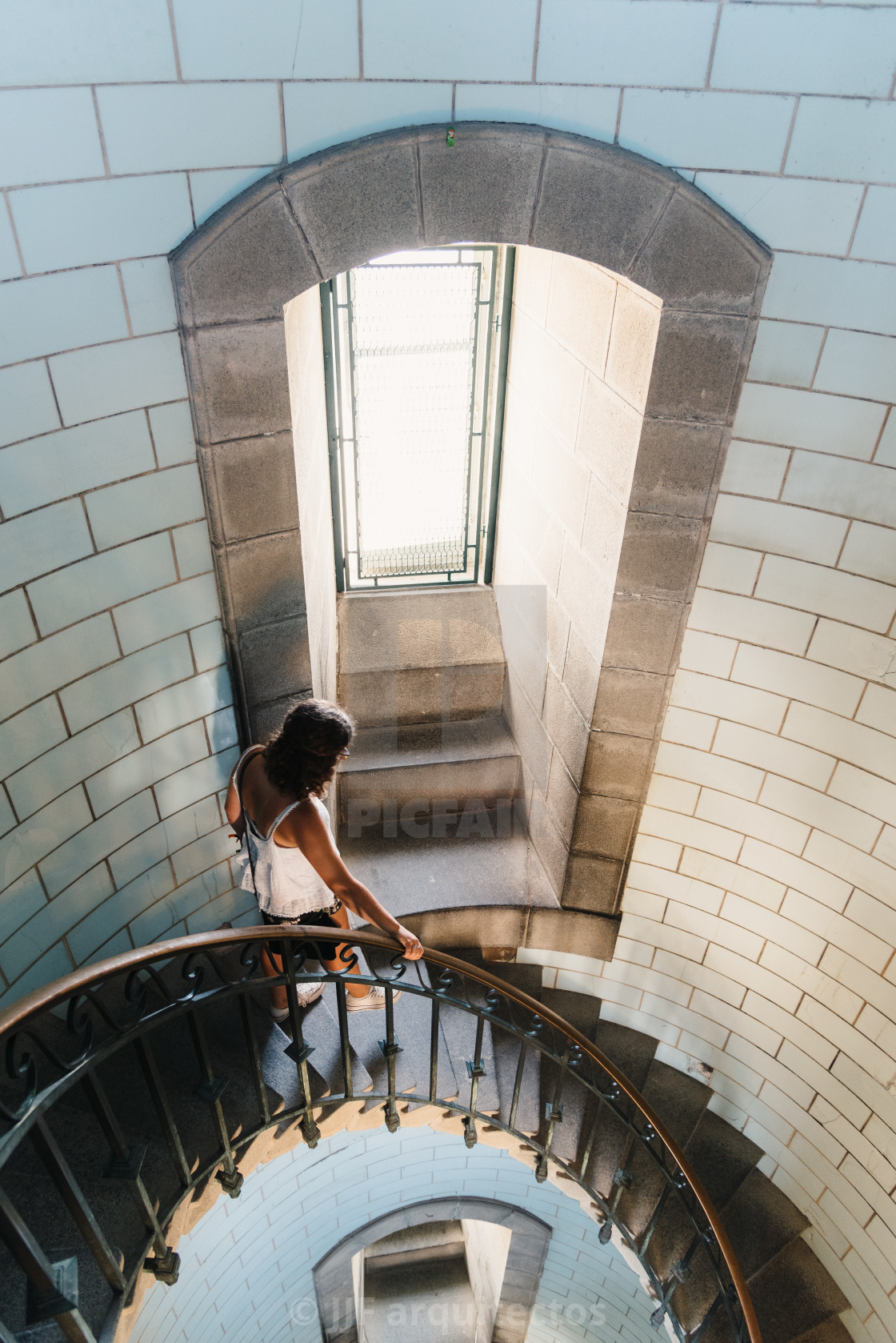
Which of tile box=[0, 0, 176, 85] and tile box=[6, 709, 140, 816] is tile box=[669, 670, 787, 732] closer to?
tile box=[6, 709, 140, 816]

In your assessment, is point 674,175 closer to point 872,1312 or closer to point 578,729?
point 578,729

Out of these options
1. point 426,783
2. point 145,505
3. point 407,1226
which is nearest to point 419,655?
point 426,783

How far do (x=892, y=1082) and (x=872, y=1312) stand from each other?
3.75 feet

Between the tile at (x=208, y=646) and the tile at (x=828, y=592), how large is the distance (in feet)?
6.31

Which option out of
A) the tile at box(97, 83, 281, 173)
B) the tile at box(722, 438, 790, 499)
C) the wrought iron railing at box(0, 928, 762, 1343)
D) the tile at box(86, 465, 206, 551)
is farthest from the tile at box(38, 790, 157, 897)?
the tile at box(722, 438, 790, 499)

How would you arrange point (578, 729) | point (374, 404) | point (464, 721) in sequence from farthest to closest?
point (464, 721)
point (374, 404)
point (578, 729)

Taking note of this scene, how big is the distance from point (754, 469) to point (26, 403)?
87.4 inches

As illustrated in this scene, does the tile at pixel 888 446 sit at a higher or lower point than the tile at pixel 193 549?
higher

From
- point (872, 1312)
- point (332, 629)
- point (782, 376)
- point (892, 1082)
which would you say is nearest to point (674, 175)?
point (782, 376)

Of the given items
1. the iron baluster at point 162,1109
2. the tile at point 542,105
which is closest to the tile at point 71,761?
the iron baluster at point 162,1109

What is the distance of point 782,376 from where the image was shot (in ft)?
8.66

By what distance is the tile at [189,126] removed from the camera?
2.01 meters

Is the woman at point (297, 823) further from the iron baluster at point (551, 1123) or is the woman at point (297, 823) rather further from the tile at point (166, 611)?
the iron baluster at point (551, 1123)

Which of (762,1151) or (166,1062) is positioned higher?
(166,1062)
